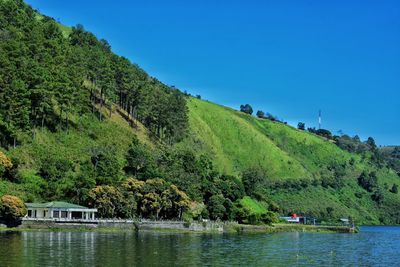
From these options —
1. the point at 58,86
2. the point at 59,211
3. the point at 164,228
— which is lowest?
the point at 164,228

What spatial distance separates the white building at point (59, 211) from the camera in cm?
11319

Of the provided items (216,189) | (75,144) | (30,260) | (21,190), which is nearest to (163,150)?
(216,189)

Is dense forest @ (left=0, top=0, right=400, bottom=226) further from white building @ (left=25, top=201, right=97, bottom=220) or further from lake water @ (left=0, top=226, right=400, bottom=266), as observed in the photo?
lake water @ (left=0, top=226, right=400, bottom=266)

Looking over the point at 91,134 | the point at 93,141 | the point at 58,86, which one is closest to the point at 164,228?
the point at 93,141

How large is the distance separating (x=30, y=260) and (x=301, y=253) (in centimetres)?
3968

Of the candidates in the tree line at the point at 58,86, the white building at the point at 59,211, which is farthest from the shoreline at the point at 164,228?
the tree line at the point at 58,86

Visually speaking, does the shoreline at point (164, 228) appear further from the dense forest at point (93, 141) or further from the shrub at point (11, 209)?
the dense forest at point (93, 141)

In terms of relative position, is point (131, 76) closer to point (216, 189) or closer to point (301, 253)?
point (216, 189)

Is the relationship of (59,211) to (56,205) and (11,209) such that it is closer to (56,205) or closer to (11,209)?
(56,205)

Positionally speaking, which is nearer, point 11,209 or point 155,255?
point 155,255

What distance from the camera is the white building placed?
113m

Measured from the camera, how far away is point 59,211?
115562 mm

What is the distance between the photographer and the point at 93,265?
188ft

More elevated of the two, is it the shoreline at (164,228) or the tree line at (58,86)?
the tree line at (58,86)
